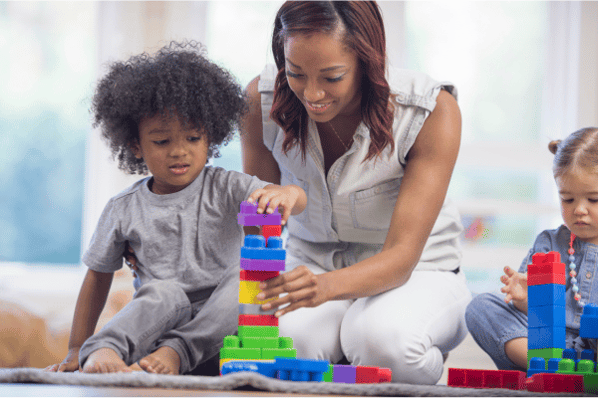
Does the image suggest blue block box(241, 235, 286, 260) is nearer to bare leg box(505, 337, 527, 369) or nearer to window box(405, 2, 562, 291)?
bare leg box(505, 337, 527, 369)

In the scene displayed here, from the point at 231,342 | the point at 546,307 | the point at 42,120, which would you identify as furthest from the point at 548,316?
the point at 42,120

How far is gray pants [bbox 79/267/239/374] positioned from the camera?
3.84ft

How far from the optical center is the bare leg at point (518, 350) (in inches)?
54.2

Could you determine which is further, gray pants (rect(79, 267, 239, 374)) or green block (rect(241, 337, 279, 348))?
gray pants (rect(79, 267, 239, 374))

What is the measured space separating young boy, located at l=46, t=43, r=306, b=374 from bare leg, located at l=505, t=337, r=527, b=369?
0.58 m

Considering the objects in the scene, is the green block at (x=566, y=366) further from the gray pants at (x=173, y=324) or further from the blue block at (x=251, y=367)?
the gray pants at (x=173, y=324)

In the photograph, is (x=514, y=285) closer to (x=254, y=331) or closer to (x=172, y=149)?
(x=254, y=331)

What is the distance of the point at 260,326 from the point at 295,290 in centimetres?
9

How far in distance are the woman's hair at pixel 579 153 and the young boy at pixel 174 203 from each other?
2.09 feet

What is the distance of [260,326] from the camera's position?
1.03 m

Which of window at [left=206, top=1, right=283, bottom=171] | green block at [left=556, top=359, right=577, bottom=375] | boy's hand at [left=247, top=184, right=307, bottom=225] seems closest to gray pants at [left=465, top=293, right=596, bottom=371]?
green block at [left=556, top=359, right=577, bottom=375]

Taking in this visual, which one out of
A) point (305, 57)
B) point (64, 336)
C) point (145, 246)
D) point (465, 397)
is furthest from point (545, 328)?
point (64, 336)

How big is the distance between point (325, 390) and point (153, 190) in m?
0.82

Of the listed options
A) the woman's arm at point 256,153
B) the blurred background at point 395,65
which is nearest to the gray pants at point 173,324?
the woman's arm at point 256,153
